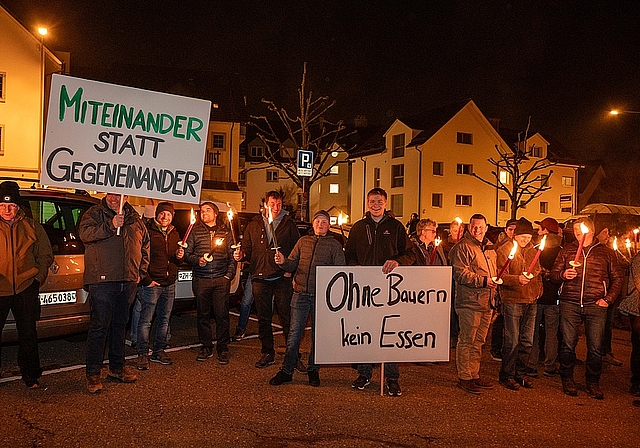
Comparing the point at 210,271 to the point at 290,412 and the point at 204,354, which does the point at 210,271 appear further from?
the point at 290,412

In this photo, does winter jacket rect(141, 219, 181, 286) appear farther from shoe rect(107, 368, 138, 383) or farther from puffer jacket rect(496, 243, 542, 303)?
puffer jacket rect(496, 243, 542, 303)

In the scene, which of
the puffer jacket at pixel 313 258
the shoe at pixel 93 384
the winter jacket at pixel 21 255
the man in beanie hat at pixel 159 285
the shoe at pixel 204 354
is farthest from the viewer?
the shoe at pixel 204 354

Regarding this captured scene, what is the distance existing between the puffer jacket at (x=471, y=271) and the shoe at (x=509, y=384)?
933mm

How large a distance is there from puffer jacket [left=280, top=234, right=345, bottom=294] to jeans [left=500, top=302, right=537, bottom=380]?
82.9 inches

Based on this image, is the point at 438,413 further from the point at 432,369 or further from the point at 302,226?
the point at 302,226

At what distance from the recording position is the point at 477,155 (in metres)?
44.3

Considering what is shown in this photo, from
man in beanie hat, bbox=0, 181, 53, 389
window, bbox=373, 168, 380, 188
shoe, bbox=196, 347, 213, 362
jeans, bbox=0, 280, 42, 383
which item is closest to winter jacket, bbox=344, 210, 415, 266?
shoe, bbox=196, 347, 213, 362

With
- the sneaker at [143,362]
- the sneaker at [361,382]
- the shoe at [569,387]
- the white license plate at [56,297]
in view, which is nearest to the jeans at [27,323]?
the white license plate at [56,297]

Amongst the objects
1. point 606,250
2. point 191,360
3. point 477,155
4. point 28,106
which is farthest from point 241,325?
point 477,155

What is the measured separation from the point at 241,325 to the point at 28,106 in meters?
22.6

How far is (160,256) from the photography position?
7.89 meters

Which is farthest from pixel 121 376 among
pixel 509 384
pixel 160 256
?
pixel 509 384

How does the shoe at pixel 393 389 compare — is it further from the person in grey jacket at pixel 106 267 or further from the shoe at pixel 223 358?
the person in grey jacket at pixel 106 267

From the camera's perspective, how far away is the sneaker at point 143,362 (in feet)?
25.1
